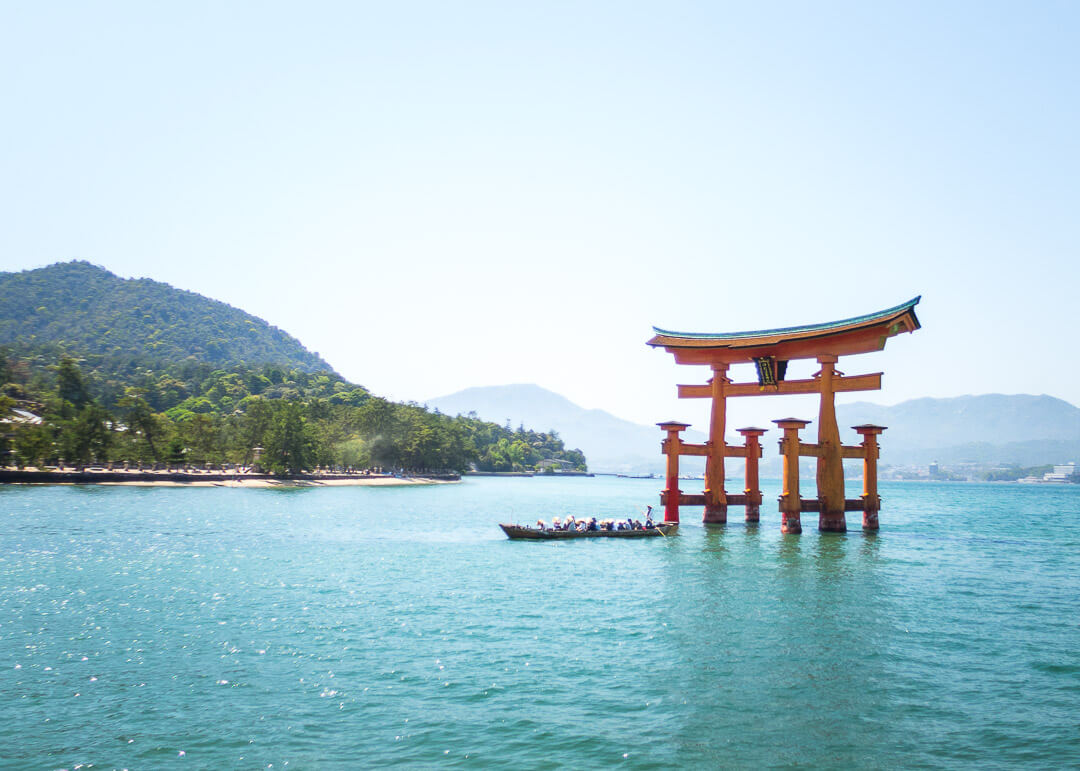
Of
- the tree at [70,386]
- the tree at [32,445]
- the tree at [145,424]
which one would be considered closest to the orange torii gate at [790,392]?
the tree at [32,445]

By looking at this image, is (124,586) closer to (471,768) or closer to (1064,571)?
(471,768)

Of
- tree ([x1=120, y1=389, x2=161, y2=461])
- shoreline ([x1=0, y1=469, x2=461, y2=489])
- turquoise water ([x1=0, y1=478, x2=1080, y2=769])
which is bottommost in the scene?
turquoise water ([x1=0, y1=478, x2=1080, y2=769])

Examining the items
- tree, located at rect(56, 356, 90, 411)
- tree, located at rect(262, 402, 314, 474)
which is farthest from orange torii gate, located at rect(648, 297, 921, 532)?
tree, located at rect(56, 356, 90, 411)

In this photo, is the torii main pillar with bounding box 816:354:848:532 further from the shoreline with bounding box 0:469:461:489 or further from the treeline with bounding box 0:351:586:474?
the treeline with bounding box 0:351:586:474

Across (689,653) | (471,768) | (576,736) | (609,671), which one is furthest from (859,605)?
(471,768)

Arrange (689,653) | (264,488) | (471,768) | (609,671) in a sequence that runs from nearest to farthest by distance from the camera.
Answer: (471,768) < (609,671) < (689,653) < (264,488)

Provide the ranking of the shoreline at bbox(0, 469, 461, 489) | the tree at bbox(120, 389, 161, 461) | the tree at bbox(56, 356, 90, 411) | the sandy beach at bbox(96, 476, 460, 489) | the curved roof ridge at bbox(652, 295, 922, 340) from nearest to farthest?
the curved roof ridge at bbox(652, 295, 922, 340) → the shoreline at bbox(0, 469, 461, 489) → the sandy beach at bbox(96, 476, 460, 489) → the tree at bbox(120, 389, 161, 461) → the tree at bbox(56, 356, 90, 411)

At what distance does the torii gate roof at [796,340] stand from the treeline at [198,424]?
219 feet

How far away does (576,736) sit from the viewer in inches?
435

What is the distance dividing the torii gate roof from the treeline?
66800 mm

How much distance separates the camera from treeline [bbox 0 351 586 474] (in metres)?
77.8

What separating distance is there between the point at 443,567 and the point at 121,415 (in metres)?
134

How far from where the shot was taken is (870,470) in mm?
39250

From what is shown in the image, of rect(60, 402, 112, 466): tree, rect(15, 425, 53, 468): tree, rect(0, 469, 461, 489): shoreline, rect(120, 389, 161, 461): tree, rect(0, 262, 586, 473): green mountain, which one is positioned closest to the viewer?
rect(0, 469, 461, 489): shoreline
